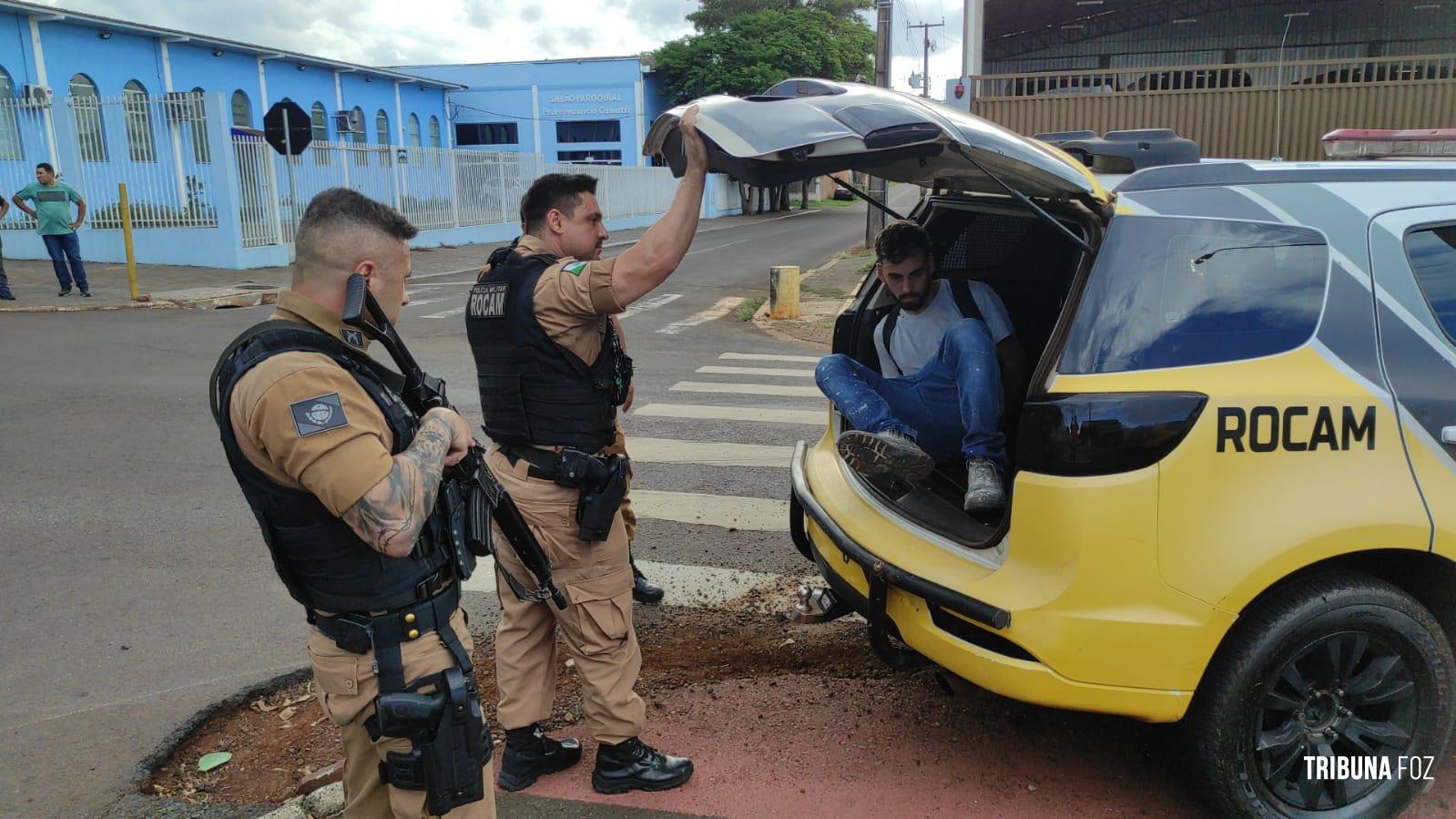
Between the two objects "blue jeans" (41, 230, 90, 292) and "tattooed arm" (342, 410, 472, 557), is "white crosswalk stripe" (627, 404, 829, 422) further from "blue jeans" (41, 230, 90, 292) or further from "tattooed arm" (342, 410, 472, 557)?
"blue jeans" (41, 230, 90, 292)

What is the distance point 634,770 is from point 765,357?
8.17 m

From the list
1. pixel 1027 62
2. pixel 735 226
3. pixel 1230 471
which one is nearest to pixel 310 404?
pixel 1230 471

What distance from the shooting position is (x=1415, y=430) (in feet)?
8.41

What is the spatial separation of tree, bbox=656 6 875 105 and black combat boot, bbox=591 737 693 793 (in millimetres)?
42864

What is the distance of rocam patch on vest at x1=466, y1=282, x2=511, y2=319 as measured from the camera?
2959 mm

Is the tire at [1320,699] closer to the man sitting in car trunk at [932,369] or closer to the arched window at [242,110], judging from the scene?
the man sitting in car trunk at [932,369]

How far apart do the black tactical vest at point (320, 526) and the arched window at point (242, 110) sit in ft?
107

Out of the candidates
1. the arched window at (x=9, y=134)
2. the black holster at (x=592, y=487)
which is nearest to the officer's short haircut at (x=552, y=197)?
the black holster at (x=592, y=487)

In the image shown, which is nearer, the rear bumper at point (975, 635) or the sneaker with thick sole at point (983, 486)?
the rear bumper at point (975, 635)

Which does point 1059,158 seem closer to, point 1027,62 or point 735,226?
point 1027,62

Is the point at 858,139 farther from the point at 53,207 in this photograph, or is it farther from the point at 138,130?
the point at 138,130

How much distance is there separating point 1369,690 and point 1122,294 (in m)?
1.26

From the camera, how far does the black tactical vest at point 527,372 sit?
296cm

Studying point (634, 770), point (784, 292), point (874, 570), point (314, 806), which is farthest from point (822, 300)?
point (314, 806)
